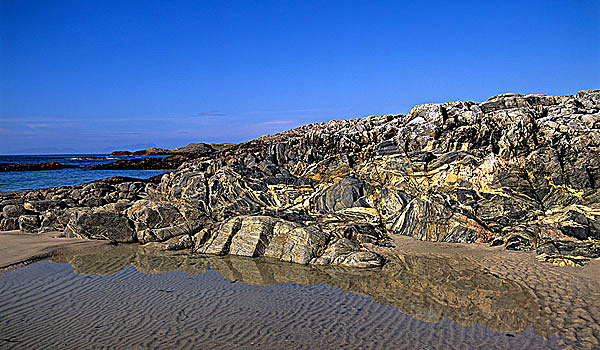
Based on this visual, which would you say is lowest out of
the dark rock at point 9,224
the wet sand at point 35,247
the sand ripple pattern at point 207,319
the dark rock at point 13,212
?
the sand ripple pattern at point 207,319

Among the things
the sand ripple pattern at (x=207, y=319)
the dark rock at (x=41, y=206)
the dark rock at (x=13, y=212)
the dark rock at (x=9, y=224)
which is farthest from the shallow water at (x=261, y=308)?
the dark rock at (x=41, y=206)

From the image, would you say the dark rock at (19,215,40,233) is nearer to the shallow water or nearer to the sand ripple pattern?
the shallow water

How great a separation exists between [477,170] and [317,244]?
5.90 metres

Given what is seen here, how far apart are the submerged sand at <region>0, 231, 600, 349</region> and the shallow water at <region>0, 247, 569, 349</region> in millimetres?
22

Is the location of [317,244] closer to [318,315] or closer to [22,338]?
[318,315]

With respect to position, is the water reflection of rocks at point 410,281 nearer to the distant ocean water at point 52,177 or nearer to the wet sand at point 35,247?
the wet sand at point 35,247

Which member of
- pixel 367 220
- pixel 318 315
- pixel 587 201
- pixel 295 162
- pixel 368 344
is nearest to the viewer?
pixel 368 344

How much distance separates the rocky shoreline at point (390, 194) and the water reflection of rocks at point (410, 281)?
0.56 meters

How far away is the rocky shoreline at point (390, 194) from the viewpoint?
32.6ft

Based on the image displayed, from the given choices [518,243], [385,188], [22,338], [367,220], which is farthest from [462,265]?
[22,338]

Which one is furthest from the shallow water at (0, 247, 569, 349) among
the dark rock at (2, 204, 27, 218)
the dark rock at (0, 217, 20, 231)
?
the dark rock at (2, 204, 27, 218)

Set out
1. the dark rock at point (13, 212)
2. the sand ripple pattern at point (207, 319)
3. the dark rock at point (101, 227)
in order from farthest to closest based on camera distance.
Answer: the dark rock at point (13, 212) < the dark rock at point (101, 227) < the sand ripple pattern at point (207, 319)

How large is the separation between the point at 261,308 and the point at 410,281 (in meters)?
3.21

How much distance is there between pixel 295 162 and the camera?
14977mm
